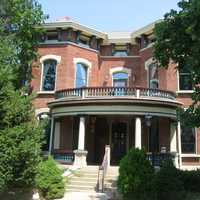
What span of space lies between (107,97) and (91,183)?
6.25m

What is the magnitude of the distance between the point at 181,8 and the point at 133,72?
16552 mm

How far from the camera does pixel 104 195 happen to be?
1505 centimetres

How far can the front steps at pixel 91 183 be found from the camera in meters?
15.3

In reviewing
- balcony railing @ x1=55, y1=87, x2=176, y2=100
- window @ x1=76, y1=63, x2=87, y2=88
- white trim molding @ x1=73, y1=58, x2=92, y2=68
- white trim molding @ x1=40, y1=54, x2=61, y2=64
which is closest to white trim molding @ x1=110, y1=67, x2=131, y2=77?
white trim molding @ x1=73, y1=58, x2=92, y2=68

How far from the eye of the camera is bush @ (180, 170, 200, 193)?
15.1 metres

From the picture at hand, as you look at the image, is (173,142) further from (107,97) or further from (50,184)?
(50,184)

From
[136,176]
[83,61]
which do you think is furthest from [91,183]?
→ [83,61]

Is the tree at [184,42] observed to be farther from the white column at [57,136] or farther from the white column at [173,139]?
the white column at [57,136]

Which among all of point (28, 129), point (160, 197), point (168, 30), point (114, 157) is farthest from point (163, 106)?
point (28, 129)

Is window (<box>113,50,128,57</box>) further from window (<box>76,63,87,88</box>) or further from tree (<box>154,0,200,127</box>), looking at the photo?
tree (<box>154,0,200,127</box>)

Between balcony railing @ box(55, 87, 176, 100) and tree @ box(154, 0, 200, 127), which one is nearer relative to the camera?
tree @ box(154, 0, 200, 127)

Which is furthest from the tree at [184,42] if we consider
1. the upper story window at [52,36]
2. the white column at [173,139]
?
the upper story window at [52,36]

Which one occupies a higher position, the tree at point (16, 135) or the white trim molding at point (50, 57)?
the white trim molding at point (50, 57)

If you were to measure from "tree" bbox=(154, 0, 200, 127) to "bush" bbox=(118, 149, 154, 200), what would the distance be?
239 centimetres
